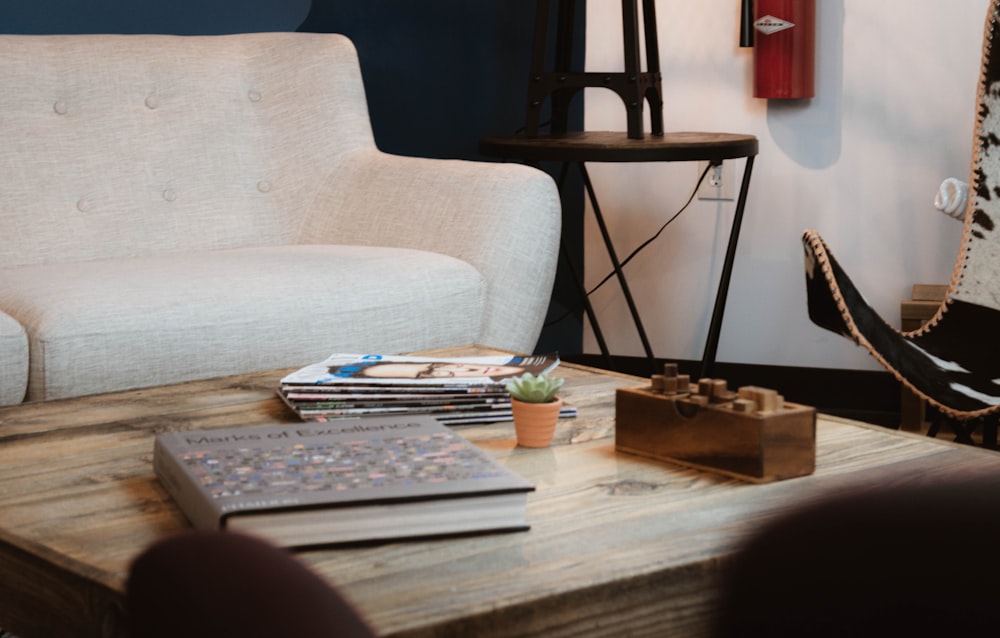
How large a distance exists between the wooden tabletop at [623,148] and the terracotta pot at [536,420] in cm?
143

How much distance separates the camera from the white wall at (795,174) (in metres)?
2.89

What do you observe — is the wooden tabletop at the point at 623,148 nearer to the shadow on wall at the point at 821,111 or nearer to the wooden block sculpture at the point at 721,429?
the shadow on wall at the point at 821,111

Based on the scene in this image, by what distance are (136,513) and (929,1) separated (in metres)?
2.46

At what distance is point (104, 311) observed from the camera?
6.10ft

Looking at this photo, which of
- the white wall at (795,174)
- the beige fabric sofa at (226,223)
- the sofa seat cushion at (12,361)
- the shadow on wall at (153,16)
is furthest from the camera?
the white wall at (795,174)

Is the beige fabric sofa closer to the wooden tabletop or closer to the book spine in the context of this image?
the wooden tabletop

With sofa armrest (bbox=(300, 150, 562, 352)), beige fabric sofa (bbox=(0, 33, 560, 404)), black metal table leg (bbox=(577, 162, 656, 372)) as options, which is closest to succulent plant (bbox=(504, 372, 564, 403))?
beige fabric sofa (bbox=(0, 33, 560, 404))

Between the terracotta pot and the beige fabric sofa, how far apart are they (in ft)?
3.05

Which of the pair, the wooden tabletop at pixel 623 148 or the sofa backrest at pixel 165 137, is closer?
the sofa backrest at pixel 165 137

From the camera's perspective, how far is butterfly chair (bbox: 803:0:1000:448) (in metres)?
1.93

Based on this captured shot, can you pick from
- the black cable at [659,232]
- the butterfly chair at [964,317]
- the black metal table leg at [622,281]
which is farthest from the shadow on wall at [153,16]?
the butterfly chair at [964,317]

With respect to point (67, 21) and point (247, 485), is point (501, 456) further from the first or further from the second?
point (67, 21)

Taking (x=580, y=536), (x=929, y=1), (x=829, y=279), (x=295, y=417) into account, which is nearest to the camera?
(x=580, y=536)

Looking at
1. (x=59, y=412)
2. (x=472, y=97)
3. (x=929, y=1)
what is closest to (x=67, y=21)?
(x=472, y=97)
